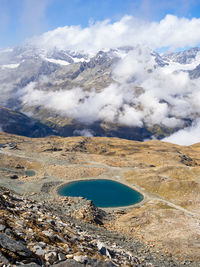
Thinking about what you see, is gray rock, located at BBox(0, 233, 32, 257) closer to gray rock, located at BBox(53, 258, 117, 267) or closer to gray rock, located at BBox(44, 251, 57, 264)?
gray rock, located at BBox(44, 251, 57, 264)

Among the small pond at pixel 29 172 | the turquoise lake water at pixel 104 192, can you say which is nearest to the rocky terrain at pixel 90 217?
the small pond at pixel 29 172

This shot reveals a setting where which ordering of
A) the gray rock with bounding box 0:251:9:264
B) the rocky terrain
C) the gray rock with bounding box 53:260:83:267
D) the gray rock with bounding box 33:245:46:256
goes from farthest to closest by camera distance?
1. the rocky terrain
2. the gray rock with bounding box 33:245:46:256
3. the gray rock with bounding box 53:260:83:267
4. the gray rock with bounding box 0:251:9:264

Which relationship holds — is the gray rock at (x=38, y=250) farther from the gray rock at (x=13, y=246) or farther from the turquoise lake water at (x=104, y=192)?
the turquoise lake water at (x=104, y=192)

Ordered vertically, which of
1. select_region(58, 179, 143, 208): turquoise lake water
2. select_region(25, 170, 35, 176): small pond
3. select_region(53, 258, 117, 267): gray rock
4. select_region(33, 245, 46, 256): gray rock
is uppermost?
select_region(33, 245, 46, 256): gray rock

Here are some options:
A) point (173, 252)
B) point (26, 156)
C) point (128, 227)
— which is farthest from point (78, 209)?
point (26, 156)

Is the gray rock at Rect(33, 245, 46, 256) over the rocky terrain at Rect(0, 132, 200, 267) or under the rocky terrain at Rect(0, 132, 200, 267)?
over

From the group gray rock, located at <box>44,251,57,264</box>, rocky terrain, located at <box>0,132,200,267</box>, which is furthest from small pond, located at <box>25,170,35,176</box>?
gray rock, located at <box>44,251,57,264</box>

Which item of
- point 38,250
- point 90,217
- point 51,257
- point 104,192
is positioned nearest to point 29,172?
point 104,192

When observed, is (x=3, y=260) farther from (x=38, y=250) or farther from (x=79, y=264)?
(x=79, y=264)
